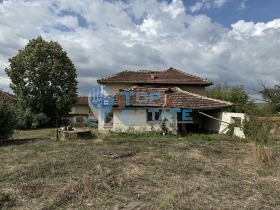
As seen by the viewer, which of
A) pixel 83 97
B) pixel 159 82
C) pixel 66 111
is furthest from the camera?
pixel 83 97

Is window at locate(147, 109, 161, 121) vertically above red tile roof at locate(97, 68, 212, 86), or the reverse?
red tile roof at locate(97, 68, 212, 86)

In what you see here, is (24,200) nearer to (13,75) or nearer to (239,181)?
(239,181)

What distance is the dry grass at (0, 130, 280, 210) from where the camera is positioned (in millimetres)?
5973

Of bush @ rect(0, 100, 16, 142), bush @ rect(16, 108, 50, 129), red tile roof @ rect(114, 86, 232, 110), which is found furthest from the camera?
bush @ rect(16, 108, 50, 129)

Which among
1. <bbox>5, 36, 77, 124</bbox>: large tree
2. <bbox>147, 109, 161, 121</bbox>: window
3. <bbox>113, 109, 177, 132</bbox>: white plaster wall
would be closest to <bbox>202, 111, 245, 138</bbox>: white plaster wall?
<bbox>113, 109, 177, 132</bbox>: white plaster wall

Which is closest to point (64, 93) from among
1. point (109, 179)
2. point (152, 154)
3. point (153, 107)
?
point (153, 107)

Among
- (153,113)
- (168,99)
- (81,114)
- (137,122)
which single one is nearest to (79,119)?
(81,114)

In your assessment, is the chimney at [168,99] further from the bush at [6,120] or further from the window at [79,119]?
the window at [79,119]

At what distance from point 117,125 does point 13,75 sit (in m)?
16.1

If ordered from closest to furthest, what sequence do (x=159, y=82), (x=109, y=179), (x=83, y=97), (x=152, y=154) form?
(x=109, y=179), (x=152, y=154), (x=159, y=82), (x=83, y=97)

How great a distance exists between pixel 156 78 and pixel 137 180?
19.1 m

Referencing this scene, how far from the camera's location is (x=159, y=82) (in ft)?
81.6

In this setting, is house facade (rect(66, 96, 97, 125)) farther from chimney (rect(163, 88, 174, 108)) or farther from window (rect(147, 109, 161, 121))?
window (rect(147, 109, 161, 121))

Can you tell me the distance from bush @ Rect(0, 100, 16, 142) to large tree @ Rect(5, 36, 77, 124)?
13864mm
